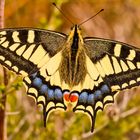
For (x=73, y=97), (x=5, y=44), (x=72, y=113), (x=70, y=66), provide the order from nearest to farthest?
(x=5, y=44) → (x=73, y=97) → (x=70, y=66) → (x=72, y=113)

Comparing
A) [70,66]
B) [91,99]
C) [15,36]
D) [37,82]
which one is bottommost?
[91,99]

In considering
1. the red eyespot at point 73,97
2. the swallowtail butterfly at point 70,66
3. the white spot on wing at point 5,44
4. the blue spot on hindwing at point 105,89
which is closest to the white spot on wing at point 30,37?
the swallowtail butterfly at point 70,66

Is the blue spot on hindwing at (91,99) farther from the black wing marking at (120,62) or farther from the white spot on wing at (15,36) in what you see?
the white spot on wing at (15,36)

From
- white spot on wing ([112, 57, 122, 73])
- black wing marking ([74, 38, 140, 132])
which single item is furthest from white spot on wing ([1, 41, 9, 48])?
white spot on wing ([112, 57, 122, 73])

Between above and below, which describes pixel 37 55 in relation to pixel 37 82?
above

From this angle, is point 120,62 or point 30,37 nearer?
point 30,37

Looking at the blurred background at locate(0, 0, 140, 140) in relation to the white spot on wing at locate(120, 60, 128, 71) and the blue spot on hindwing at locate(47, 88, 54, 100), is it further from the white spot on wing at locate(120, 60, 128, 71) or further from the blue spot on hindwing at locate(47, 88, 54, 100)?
the white spot on wing at locate(120, 60, 128, 71)

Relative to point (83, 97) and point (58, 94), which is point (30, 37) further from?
point (83, 97)

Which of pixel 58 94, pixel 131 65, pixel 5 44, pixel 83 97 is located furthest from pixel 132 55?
pixel 5 44
